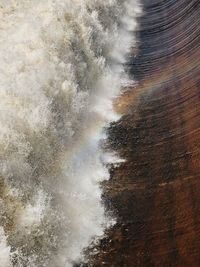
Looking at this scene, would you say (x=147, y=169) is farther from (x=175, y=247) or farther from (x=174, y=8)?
(x=174, y=8)

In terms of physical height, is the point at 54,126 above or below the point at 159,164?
above

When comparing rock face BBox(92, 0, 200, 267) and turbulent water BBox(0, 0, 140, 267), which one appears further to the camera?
rock face BBox(92, 0, 200, 267)

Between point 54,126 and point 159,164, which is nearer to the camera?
point 159,164

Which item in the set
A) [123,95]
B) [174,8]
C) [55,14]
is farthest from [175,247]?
[174,8]

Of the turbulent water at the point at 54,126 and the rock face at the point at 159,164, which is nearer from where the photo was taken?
the turbulent water at the point at 54,126
